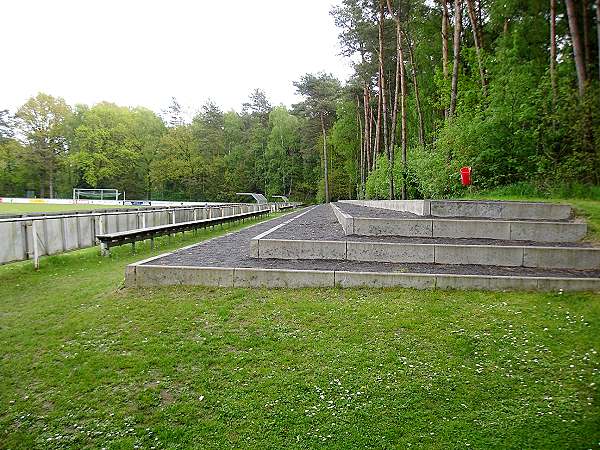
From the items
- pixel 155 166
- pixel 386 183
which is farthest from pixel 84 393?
pixel 155 166

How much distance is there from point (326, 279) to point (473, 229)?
3.83m

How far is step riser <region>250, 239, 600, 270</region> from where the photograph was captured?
618 cm

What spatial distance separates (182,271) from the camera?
6.28 m

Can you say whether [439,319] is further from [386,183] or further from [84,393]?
[386,183]

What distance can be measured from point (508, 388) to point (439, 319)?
126 cm

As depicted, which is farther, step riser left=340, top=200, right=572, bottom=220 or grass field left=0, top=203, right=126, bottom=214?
grass field left=0, top=203, right=126, bottom=214

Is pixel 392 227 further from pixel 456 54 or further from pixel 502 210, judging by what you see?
pixel 456 54

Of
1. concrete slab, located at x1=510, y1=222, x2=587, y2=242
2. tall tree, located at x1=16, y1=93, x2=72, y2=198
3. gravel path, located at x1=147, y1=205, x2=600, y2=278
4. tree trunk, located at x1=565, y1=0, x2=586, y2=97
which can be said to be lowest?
gravel path, located at x1=147, y1=205, x2=600, y2=278

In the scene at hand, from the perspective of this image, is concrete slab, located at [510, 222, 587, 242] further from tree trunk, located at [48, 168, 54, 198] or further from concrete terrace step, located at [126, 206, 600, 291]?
tree trunk, located at [48, 168, 54, 198]

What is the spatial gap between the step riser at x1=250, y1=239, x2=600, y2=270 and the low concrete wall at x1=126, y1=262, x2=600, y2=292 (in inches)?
35.3

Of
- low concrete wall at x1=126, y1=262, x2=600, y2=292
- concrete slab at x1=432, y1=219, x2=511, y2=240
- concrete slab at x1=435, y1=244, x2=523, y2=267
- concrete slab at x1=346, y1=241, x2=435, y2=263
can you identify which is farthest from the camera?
concrete slab at x1=432, y1=219, x2=511, y2=240

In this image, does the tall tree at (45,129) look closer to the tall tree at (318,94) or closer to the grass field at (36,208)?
the grass field at (36,208)

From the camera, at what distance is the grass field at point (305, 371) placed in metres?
3.18

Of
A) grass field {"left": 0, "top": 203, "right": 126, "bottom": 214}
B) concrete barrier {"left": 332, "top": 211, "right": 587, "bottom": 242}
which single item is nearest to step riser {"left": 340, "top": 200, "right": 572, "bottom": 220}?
concrete barrier {"left": 332, "top": 211, "right": 587, "bottom": 242}
